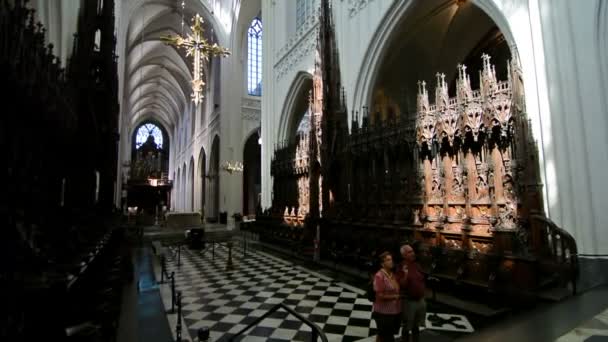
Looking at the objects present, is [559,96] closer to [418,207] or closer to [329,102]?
[418,207]

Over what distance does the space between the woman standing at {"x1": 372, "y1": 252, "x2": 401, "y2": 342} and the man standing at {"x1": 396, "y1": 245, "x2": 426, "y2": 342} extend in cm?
18

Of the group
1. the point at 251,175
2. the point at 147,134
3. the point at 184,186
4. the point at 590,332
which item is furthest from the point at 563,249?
the point at 147,134

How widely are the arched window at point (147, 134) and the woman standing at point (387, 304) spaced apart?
49552mm

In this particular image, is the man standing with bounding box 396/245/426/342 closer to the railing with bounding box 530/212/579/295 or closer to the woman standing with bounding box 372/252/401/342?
the woman standing with bounding box 372/252/401/342

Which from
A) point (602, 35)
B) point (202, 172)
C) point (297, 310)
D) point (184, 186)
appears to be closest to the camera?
point (602, 35)

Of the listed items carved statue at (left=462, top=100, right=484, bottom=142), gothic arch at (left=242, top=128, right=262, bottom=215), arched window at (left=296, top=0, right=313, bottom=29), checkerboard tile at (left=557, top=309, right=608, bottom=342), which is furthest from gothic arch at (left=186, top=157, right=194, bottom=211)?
checkerboard tile at (left=557, top=309, right=608, bottom=342)

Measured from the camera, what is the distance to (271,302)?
524cm

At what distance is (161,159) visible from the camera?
4559 cm

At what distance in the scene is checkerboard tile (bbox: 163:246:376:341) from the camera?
403cm

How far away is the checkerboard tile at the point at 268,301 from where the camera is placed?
159 inches

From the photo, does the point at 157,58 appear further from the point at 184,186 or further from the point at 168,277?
the point at 168,277

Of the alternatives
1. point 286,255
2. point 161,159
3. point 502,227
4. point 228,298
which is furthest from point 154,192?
point 502,227

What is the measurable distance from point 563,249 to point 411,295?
108 inches

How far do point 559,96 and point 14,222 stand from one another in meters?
7.11
